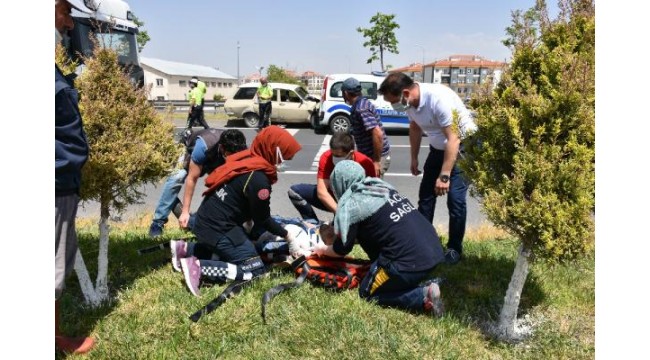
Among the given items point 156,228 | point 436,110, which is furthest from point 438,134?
point 156,228

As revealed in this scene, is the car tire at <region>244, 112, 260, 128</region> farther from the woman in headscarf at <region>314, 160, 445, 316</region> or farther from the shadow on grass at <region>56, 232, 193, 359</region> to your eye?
the woman in headscarf at <region>314, 160, 445, 316</region>

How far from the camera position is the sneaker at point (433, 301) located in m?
3.24

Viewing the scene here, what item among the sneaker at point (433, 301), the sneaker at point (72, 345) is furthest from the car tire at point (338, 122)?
the sneaker at point (72, 345)

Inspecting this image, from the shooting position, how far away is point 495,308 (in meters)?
3.46

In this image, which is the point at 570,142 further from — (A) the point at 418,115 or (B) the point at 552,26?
(A) the point at 418,115

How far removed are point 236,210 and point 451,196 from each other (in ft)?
6.18

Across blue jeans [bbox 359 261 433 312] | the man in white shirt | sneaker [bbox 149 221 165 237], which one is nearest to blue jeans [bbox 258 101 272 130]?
sneaker [bbox 149 221 165 237]

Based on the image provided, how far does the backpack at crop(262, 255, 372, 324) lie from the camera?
3.58 metres

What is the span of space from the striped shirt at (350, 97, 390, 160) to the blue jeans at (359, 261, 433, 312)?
178cm

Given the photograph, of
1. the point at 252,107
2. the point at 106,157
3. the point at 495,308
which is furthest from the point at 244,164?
the point at 252,107

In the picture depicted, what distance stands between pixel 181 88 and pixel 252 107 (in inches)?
2032

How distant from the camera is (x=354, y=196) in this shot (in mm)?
Answer: 3361

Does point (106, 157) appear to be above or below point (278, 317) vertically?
above

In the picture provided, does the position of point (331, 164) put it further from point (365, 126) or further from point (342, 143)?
point (365, 126)
